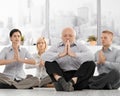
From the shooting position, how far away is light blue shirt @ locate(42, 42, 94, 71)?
4.37 m

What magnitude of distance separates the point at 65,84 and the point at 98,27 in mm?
3235

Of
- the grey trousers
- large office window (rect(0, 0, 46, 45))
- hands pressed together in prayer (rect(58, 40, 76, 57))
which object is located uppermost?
large office window (rect(0, 0, 46, 45))

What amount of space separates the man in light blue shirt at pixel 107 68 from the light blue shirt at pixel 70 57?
368 millimetres

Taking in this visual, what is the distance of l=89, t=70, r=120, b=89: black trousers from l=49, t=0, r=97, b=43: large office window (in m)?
2.57

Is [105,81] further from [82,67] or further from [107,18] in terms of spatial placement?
[107,18]

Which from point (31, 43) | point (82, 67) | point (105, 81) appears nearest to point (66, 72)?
point (82, 67)

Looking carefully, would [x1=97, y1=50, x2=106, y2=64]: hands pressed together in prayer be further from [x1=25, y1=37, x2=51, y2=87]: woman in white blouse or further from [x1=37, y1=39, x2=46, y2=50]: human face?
[x1=37, y1=39, x2=46, y2=50]: human face

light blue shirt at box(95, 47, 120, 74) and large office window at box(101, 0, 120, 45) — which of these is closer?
light blue shirt at box(95, 47, 120, 74)

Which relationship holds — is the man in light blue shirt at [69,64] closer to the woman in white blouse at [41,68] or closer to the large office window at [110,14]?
the woman in white blouse at [41,68]

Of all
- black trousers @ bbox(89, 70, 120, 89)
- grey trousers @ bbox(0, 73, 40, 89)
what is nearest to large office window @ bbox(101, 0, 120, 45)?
black trousers @ bbox(89, 70, 120, 89)

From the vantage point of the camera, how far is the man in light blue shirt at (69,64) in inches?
167

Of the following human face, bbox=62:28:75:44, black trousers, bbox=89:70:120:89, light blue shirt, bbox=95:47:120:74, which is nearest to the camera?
human face, bbox=62:28:75:44

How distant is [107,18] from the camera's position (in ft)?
23.6

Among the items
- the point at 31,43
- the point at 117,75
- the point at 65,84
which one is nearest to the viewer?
the point at 65,84
